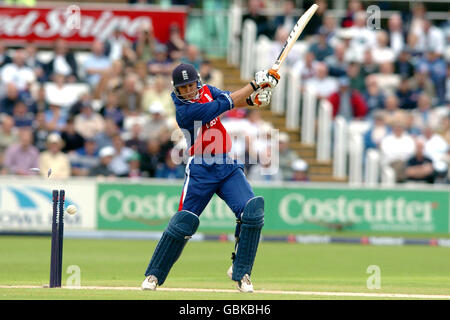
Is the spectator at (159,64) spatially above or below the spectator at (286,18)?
below

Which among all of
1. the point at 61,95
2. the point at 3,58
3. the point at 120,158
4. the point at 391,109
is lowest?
the point at 120,158

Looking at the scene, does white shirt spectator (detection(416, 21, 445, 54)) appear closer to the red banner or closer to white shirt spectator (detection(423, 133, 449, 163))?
white shirt spectator (detection(423, 133, 449, 163))

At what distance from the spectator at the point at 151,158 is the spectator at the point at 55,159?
1535 mm

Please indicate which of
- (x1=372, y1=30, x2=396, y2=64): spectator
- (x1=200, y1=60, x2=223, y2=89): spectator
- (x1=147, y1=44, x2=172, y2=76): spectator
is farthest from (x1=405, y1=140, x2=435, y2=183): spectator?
(x1=147, y1=44, x2=172, y2=76): spectator

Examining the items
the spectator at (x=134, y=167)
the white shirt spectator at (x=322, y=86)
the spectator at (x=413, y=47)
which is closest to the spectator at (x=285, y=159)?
the white shirt spectator at (x=322, y=86)

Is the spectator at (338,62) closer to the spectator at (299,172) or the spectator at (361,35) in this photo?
the spectator at (361,35)

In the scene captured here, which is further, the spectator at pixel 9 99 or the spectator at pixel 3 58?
the spectator at pixel 3 58

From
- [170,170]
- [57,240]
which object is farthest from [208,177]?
[170,170]

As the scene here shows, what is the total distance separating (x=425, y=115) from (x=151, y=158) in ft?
21.8

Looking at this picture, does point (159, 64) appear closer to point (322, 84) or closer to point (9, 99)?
point (9, 99)

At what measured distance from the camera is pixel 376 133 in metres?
21.8

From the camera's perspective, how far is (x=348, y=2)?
27516 mm

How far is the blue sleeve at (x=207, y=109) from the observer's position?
10.0 m
